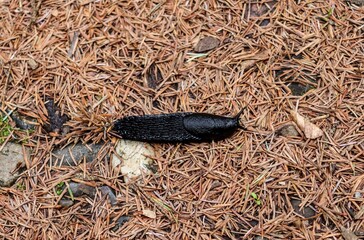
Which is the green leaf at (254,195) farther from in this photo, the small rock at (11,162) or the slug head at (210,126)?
the small rock at (11,162)

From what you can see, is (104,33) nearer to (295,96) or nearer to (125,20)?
(125,20)

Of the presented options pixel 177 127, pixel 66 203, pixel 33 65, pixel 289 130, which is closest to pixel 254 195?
pixel 289 130

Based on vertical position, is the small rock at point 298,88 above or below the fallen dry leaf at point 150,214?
above

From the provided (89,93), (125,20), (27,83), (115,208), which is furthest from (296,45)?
(27,83)

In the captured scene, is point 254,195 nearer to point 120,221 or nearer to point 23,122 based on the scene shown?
point 120,221

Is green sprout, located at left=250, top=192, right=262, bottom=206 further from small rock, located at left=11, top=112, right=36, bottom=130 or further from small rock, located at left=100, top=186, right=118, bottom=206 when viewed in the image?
small rock, located at left=11, top=112, right=36, bottom=130

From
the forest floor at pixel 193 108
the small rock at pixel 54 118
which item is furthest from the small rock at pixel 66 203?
the small rock at pixel 54 118

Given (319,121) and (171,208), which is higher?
(319,121)
